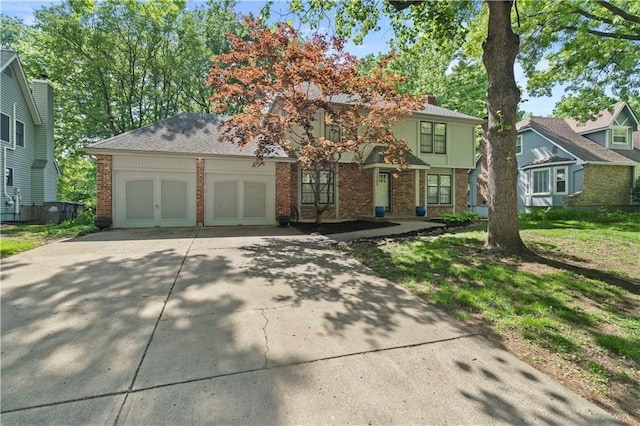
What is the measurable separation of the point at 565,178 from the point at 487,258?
1802 centimetres

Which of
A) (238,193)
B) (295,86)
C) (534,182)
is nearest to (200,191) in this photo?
(238,193)

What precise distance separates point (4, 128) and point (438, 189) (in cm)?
2169

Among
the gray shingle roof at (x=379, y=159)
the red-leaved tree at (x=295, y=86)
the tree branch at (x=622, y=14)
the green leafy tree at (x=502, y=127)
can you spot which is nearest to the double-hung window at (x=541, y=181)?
the gray shingle roof at (x=379, y=159)

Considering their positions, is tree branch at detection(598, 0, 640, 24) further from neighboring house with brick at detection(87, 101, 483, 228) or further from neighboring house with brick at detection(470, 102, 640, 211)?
neighboring house with brick at detection(470, 102, 640, 211)

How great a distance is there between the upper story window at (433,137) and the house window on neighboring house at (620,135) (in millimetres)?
14121

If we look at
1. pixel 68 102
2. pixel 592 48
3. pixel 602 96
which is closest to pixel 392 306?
pixel 592 48

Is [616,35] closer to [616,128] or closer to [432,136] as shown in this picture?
[432,136]

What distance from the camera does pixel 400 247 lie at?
757 cm

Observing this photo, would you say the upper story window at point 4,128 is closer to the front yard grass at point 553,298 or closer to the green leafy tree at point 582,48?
the front yard grass at point 553,298

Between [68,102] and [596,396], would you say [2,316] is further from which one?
[68,102]

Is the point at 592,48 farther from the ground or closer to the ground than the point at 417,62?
closer to the ground

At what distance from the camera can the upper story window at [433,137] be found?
16.1 metres

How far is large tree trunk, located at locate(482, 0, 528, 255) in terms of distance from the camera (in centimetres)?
644

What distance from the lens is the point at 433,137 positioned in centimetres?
1625
